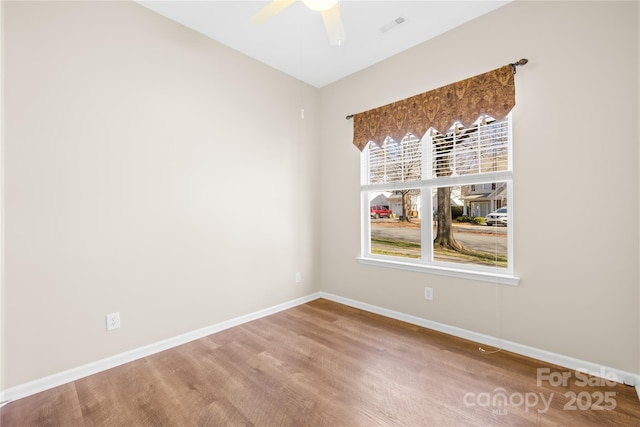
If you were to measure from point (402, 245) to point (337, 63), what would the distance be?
2.19 metres

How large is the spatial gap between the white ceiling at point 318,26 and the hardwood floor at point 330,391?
2855 millimetres

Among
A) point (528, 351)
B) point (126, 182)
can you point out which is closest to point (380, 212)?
point (528, 351)

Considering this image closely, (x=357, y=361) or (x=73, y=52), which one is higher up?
(x=73, y=52)

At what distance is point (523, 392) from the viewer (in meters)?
1.82

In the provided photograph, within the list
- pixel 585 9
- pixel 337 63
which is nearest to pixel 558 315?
pixel 585 9

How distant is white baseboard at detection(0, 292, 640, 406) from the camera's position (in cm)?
186

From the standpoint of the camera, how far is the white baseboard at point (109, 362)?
5.95 ft

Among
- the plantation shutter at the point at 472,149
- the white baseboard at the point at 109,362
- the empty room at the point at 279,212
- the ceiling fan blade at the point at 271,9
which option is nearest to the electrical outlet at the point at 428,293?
the empty room at the point at 279,212

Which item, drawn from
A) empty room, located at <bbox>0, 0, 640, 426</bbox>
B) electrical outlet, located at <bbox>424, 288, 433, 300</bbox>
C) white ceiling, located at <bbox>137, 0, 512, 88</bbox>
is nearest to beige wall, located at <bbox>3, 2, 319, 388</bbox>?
empty room, located at <bbox>0, 0, 640, 426</bbox>

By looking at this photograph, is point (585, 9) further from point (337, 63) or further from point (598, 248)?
point (337, 63)

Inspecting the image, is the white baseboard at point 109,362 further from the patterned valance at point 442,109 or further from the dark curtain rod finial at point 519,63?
the dark curtain rod finial at point 519,63

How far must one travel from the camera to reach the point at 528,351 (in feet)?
7.41

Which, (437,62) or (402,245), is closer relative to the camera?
(437,62)

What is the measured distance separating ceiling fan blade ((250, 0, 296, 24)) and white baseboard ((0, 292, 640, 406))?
8.61 feet
